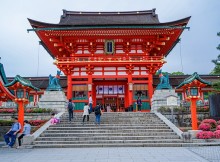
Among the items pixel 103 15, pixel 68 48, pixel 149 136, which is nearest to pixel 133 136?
pixel 149 136

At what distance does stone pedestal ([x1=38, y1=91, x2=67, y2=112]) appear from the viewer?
23083mm

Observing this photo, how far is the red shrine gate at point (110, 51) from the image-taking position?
2633cm

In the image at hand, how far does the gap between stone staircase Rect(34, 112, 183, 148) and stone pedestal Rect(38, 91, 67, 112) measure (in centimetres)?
309

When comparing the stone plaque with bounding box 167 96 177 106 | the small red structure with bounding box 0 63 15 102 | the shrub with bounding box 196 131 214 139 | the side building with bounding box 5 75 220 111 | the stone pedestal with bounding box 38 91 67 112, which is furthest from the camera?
the side building with bounding box 5 75 220 111

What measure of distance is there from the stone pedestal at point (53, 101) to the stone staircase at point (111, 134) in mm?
3094

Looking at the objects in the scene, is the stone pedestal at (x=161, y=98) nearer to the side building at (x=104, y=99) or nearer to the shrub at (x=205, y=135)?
the side building at (x=104, y=99)

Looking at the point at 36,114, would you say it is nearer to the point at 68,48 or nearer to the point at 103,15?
the point at 68,48

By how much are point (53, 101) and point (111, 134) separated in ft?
29.7

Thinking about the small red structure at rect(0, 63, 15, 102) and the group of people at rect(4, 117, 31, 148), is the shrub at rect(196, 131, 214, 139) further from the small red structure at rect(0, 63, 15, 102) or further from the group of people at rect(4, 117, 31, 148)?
the small red structure at rect(0, 63, 15, 102)

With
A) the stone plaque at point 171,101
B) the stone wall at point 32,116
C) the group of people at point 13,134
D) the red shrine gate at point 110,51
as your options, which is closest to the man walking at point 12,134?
the group of people at point 13,134

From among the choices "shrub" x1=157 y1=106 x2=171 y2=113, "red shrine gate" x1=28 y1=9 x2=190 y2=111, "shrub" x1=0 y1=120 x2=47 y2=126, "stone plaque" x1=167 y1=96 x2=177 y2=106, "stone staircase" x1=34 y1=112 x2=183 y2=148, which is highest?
"red shrine gate" x1=28 y1=9 x2=190 y2=111

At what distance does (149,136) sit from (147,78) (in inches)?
527

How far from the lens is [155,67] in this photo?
28.2m

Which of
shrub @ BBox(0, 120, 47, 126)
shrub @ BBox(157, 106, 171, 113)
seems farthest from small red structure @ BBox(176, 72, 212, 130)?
shrub @ BBox(0, 120, 47, 126)
